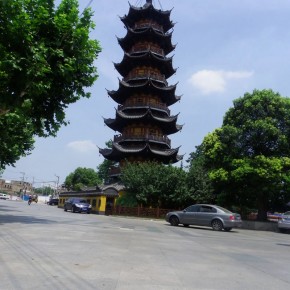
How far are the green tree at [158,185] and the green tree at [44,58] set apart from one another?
18487 mm

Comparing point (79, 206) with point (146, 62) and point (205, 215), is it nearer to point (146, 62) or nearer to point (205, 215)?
point (146, 62)

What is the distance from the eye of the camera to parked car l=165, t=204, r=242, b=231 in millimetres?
21312

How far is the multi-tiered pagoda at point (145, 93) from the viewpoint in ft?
142

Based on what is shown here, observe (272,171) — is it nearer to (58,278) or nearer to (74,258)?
(74,258)

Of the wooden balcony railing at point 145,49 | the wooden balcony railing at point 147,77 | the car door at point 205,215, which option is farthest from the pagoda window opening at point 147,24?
the car door at point 205,215

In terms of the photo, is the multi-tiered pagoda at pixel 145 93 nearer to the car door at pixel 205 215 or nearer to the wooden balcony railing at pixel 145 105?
the wooden balcony railing at pixel 145 105

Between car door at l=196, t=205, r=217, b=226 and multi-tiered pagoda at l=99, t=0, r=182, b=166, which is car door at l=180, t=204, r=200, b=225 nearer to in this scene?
car door at l=196, t=205, r=217, b=226

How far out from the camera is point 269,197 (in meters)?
30.5

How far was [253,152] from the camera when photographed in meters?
29.6

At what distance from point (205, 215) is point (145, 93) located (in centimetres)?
2530

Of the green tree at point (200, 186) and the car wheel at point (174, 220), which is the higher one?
the green tree at point (200, 186)

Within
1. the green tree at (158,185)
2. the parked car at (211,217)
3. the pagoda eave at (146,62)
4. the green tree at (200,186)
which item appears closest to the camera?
the parked car at (211,217)

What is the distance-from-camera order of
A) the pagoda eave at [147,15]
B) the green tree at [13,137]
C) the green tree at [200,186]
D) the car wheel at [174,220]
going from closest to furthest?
the green tree at [13,137] → the car wheel at [174,220] → the green tree at [200,186] → the pagoda eave at [147,15]

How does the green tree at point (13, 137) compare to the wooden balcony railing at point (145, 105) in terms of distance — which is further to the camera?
the wooden balcony railing at point (145, 105)
